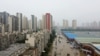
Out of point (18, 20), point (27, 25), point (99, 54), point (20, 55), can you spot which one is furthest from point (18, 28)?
point (20, 55)

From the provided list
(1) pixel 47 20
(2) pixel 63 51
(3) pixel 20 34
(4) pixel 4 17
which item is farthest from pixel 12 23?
(2) pixel 63 51

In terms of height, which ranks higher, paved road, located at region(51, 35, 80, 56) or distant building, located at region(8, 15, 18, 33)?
distant building, located at region(8, 15, 18, 33)

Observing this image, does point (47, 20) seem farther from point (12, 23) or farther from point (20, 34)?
point (20, 34)

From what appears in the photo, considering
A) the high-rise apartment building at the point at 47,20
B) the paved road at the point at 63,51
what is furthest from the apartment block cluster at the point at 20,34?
the paved road at the point at 63,51

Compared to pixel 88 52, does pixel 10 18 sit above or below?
above

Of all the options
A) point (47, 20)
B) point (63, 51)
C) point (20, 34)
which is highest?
point (47, 20)

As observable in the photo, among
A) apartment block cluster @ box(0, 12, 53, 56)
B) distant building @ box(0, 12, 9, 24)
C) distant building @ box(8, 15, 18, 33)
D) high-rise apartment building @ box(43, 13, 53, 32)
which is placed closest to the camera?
apartment block cluster @ box(0, 12, 53, 56)

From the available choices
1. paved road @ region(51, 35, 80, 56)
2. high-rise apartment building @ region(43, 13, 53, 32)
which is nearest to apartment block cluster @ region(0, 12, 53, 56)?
high-rise apartment building @ region(43, 13, 53, 32)

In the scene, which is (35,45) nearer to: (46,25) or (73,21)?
(46,25)

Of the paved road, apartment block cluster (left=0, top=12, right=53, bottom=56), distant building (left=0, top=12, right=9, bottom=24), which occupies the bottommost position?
the paved road

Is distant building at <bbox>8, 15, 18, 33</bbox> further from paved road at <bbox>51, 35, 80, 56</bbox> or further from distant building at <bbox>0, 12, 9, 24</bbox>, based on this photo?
paved road at <bbox>51, 35, 80, 56</bbox>

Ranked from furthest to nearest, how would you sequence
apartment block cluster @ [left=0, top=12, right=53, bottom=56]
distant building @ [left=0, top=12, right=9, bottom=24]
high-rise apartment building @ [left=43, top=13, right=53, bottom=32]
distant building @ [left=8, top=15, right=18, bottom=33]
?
high-rise apartment building @ [left=43, top=13, right=53, bottom=32] < distant building @ [left=0, top=12, right=9, bottom=24] < distant building @ [left=8, top=15, right=18, bottom=33] < apartment block cluster @ [left=0, top=12, right=53, bottom=56]
